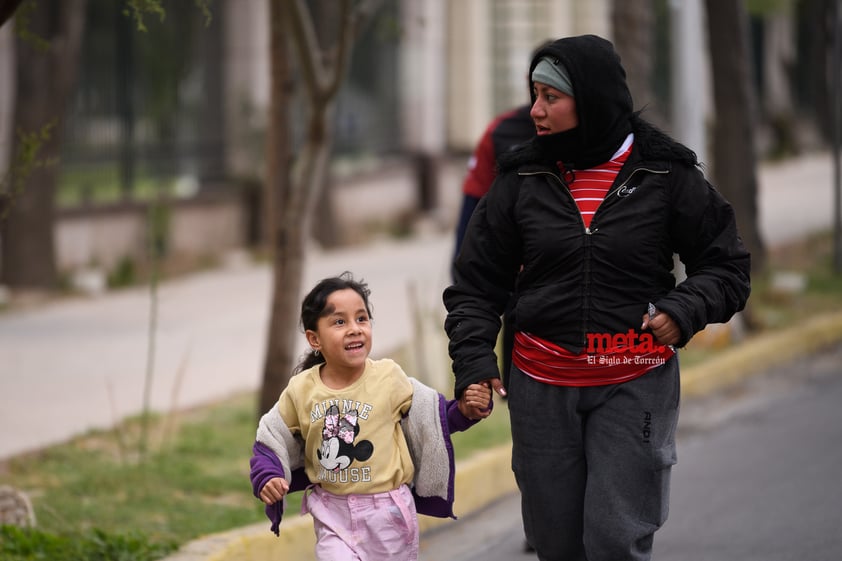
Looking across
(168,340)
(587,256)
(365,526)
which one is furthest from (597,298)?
(168,340)

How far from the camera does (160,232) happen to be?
14.6 metres

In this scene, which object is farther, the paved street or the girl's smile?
the paved street

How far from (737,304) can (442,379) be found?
452 cm

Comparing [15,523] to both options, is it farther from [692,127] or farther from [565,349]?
[692,127]

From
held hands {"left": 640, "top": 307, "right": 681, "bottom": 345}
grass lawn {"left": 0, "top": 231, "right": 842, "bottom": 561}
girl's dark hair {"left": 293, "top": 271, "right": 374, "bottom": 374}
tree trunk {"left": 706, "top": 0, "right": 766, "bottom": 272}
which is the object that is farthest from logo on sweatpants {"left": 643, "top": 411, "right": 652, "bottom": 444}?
tree trunk {"left": 706, "top": 0, "right": 766, "bottom": 272}

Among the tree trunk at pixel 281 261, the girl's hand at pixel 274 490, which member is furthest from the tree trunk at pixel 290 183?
the girl's hand at pixel 274 490

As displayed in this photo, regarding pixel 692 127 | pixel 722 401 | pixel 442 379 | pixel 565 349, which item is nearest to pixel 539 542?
pixel 565 349

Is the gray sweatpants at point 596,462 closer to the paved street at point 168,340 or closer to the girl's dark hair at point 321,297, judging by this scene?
the girl's dark hair at point 321,297

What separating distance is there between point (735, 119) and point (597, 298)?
9.80m

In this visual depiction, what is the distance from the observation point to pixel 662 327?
12.7ft

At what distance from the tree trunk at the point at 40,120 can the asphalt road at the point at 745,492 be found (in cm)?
638

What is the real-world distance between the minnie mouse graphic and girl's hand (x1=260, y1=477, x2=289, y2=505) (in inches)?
7.0

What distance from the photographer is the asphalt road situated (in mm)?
6102

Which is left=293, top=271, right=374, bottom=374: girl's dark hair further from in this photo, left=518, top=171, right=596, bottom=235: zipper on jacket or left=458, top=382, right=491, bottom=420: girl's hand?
left=518, top=171, right=596, bottom=235: zipper on jacket
